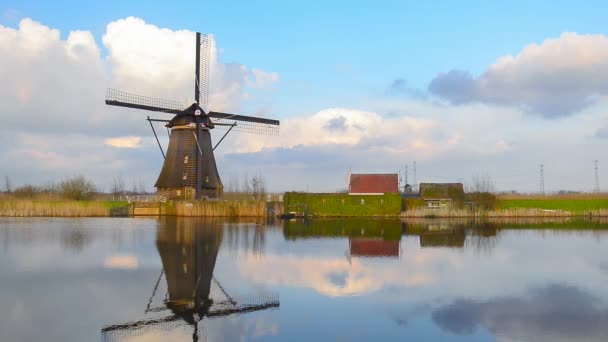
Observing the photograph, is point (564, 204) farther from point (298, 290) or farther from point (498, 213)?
point (298, 290)

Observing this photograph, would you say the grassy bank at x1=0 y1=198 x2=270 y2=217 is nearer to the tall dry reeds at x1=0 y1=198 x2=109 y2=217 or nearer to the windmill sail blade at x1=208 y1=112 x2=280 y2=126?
the tall dry reeds at x1=0 y1=198 x2=109 y2=217

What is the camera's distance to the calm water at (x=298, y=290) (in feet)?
25.1

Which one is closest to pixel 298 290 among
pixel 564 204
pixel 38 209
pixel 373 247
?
pixel 373 247

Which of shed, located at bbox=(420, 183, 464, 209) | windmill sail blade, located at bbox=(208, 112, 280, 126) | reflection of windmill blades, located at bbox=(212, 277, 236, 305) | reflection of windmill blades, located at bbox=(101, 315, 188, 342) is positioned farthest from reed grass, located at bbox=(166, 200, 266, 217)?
reflection of windmill blades, located at bbox=(101, 315, 188, 342)

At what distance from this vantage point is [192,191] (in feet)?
111

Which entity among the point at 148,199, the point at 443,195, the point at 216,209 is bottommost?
the point at 216,209

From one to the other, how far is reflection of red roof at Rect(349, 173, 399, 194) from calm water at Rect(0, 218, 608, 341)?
694 inches

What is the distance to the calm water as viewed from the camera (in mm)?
7645

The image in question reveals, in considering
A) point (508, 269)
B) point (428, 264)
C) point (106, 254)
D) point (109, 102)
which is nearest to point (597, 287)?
point (508, 269)

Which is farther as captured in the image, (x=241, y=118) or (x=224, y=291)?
(x=241, y=118)

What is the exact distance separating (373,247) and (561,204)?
1148 inches

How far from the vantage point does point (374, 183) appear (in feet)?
121

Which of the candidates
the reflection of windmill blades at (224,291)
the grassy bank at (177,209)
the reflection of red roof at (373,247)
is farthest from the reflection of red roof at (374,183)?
the reflection of windmill blades at (224,291)

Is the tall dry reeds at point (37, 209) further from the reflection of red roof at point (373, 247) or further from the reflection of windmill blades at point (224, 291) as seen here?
the reflection of windmill blades at point (224, 291)
